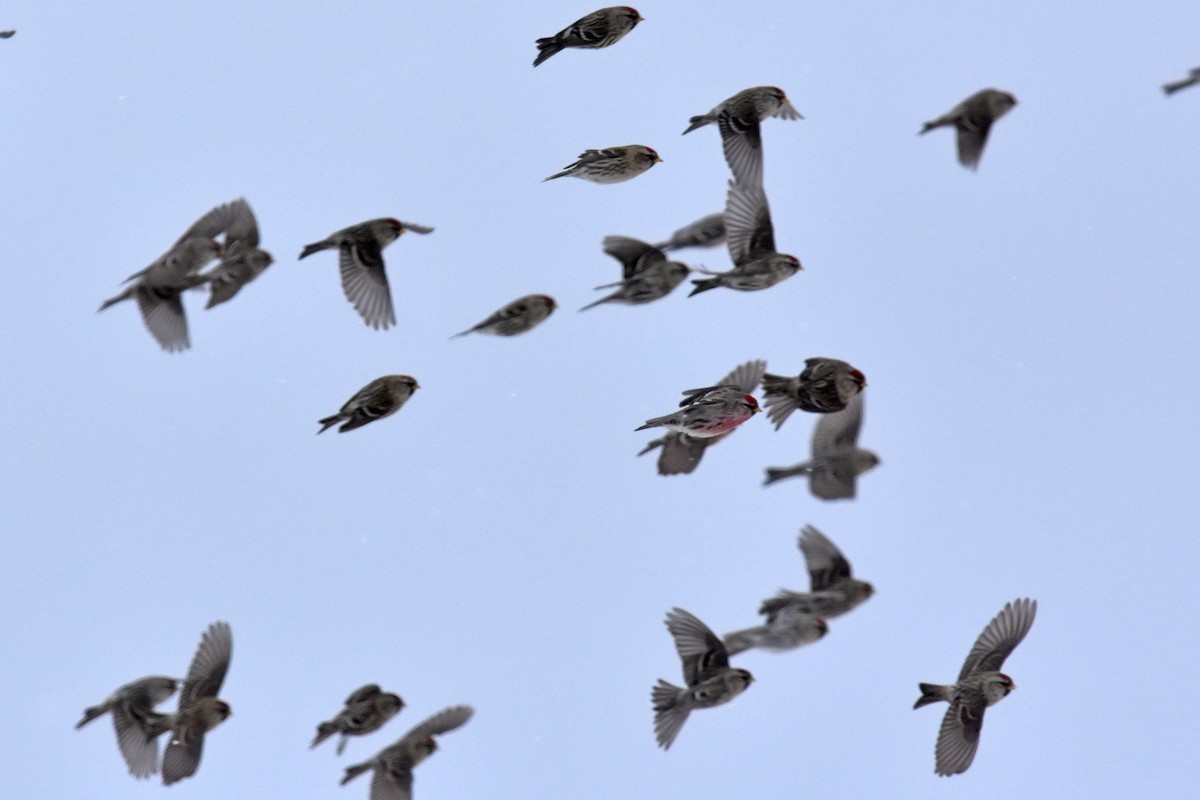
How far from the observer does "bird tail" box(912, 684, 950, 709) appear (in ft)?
30.7

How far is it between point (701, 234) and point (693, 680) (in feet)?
12.4

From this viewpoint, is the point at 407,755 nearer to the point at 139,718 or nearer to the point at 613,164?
the point at 139,718

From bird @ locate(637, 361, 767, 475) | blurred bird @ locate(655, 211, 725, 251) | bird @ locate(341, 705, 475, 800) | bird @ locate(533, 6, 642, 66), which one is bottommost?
bird @ locate(341, 705, 475, 800)

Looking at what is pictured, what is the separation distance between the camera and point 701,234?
11.7 meters

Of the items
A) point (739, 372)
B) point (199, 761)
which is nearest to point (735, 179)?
point (739, 372)

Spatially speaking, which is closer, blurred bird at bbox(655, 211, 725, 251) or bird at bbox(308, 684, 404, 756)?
bird at bbox(308, 684, 404, 756)

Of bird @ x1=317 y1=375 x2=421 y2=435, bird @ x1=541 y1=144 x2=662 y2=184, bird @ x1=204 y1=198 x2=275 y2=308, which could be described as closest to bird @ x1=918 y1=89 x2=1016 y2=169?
bird @ x1=541 y1=144 x2=662 y2=184

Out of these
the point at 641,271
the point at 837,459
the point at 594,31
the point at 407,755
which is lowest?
the point at 407,755

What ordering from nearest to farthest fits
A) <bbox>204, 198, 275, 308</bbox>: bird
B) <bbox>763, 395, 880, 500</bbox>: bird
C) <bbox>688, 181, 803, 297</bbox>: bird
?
<bbox>204, 198, 275, 308</bbox>: bird < <bbox>688, 181, 803, 297</bbox>: bird < <bbox>763, 395, 880, 500</bbox>: bird

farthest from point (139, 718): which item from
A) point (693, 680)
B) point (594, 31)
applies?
point (594, 31)

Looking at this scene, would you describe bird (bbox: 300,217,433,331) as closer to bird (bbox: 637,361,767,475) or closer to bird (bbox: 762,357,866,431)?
bird (bbox: 637,361,767,475)

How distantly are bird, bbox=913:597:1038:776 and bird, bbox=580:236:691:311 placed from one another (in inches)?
131

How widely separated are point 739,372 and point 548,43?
2.71 metres

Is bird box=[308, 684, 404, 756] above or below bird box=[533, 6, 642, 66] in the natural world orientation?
below
